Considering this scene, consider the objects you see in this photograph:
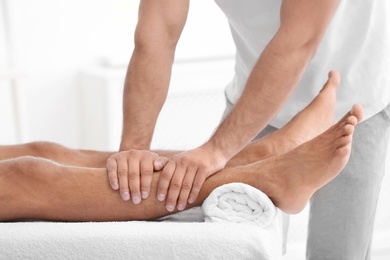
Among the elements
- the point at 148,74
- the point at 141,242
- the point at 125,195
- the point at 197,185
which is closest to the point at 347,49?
the point at 148,74

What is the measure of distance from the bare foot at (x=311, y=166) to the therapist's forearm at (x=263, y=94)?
15 cm

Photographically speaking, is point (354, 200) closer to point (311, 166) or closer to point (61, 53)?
point (311, 166)

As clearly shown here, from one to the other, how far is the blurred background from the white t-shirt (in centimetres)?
109

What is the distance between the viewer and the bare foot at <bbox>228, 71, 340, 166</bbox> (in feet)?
5.97

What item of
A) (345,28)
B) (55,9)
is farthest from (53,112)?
(345,28)

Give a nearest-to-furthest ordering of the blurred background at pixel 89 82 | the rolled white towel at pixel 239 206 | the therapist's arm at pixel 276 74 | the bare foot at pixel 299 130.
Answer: the rolled white towel at pixel 239 206
the therapist's arm at pixel 276 74
the bare foot at pixel 299 130
the blurred background at pixel 89 82

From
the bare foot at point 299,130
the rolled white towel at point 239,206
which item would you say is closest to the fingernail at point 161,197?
the rolled white towel at point 239,206

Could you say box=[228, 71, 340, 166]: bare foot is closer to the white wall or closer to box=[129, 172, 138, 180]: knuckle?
box=[129, 172, 138, 180]: knuckle

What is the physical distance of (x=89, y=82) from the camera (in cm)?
313

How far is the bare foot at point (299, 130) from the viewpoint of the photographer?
182cm

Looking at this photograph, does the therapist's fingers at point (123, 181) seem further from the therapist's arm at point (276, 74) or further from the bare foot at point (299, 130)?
the bare foot at point (299, 130)

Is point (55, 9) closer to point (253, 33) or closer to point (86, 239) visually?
point (253, 33)

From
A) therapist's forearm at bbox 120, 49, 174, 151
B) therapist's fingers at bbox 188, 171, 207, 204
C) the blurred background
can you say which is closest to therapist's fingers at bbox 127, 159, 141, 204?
therapist's fingers at bbox 188, 171, 207, 204

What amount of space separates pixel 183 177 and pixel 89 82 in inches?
63.1
